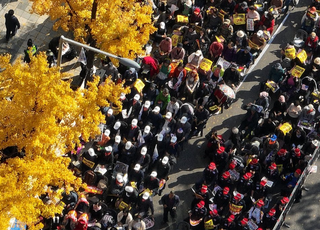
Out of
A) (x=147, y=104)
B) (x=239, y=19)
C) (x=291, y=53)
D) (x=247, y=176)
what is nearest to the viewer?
(x=247, y=176)

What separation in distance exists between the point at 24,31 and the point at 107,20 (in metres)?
5.69

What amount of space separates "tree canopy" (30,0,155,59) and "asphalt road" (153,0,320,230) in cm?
451

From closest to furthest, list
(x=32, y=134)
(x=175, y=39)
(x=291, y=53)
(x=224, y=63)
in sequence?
(x=32, y=134) → (x=224, y=63) → (x=291, y=53) → (x=175, y=39)

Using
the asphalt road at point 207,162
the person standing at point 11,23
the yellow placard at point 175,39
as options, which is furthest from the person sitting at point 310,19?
the person standing at point 11,23

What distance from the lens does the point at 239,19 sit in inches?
1208

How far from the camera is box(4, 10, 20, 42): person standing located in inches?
1148

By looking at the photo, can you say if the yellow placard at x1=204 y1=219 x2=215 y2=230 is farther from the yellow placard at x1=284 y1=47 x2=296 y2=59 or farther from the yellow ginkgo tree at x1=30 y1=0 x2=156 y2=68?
the yellow placard at x1=284 y1=47 x2=296 y2=59

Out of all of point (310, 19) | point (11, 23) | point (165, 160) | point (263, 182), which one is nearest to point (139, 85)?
point (165, 160)

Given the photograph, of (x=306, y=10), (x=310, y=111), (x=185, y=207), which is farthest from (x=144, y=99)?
(x=306, y=10)

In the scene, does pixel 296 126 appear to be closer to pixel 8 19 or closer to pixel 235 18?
pixel 235 18

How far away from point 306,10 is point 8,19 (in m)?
13.5

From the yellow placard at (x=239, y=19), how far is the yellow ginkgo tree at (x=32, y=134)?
10822mm

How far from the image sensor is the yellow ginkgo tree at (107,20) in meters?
26.1

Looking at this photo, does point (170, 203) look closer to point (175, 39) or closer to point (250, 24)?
point (175, 39)
